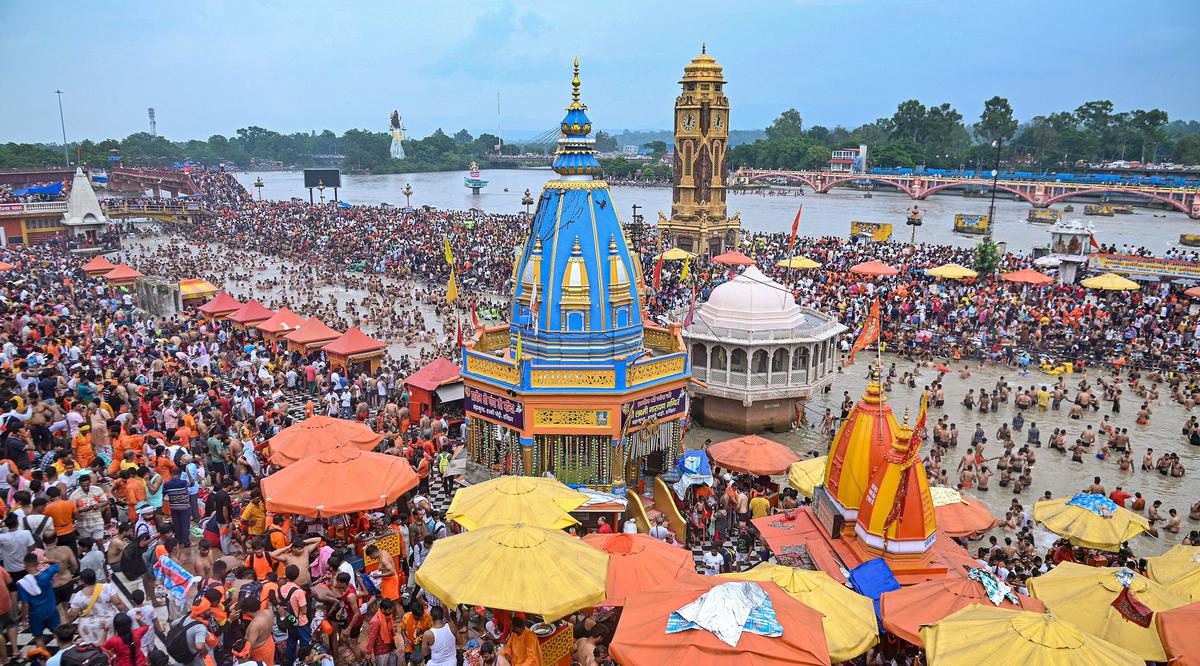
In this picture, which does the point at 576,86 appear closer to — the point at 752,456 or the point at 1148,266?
the point at 752,456

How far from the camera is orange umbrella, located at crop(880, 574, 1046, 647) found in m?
7.84

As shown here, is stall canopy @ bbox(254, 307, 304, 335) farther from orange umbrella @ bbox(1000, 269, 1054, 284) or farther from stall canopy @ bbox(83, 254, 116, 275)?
orange umbrella @ bbox(1000, 269, 1054, 284)

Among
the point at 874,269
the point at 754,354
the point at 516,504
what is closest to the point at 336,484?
the point at 516,504

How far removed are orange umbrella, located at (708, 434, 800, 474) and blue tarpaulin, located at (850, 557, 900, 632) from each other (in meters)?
3.80

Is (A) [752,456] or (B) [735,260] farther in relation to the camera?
(B) [735,260]

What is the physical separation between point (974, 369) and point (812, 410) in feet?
22.0

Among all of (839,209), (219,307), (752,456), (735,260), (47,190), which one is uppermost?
(47,190)

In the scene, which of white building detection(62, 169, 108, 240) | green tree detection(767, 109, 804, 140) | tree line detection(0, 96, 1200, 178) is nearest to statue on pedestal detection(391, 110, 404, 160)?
tree line detection(0, 96, 1200, 178)

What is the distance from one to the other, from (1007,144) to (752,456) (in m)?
134

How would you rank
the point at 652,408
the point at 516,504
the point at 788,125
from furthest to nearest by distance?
the point at 788,125 → the point at 652,408 → the point at 516,504

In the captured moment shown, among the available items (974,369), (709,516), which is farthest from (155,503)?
(974,369)

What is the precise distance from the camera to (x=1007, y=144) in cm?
12606

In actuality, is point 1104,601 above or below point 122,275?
below

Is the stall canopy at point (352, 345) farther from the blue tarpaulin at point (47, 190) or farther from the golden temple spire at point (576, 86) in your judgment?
the blue tarpaulin at point (47, 190)
